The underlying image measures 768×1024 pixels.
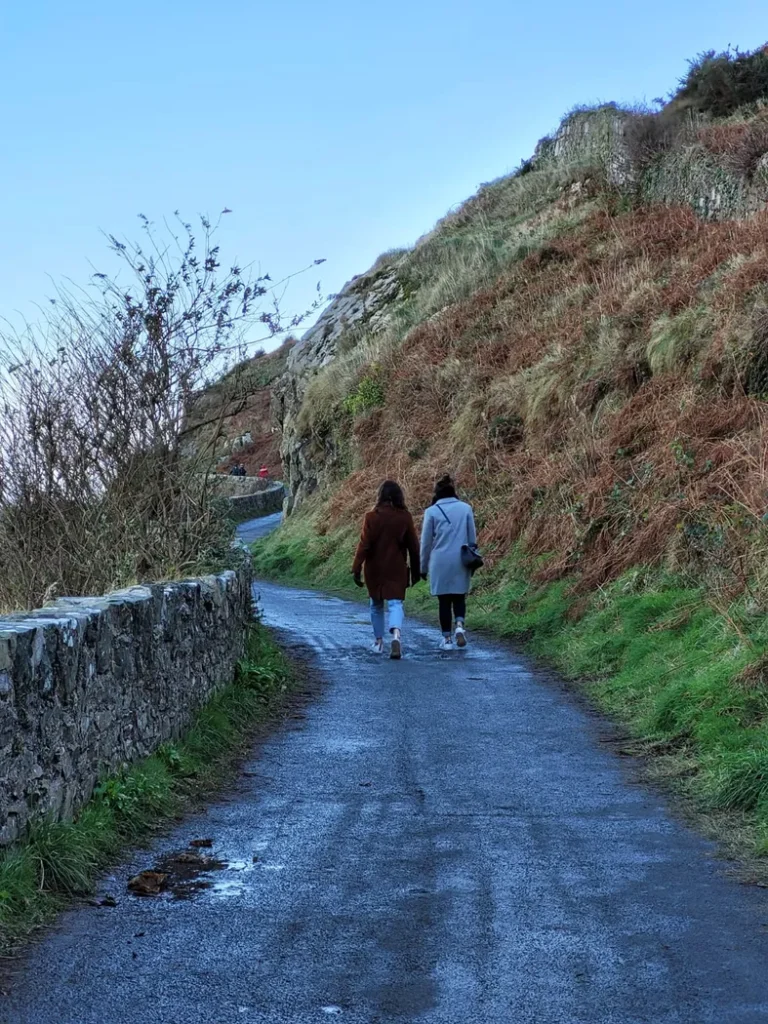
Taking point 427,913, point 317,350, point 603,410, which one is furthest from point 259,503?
point 427,913

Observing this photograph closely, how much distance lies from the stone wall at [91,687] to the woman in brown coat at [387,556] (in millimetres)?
4044

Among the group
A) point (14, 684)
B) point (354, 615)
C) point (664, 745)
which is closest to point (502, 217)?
point (354, 615)

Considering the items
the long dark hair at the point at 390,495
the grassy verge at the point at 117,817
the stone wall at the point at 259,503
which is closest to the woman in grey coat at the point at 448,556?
the long dark hair at the point at 390,495

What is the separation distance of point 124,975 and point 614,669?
7361 mm

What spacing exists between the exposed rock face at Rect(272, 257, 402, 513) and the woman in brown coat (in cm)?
1783

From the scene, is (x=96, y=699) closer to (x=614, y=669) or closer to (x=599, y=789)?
A: (x=599, y=789)

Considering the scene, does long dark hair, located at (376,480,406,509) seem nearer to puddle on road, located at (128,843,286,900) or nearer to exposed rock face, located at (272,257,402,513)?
puddle on road, located at (128,843,286,900)

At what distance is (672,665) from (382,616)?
13.7ft

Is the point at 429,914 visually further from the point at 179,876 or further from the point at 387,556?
the point at 387,556

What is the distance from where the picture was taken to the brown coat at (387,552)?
13.1 metres

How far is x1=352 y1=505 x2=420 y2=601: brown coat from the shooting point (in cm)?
1311

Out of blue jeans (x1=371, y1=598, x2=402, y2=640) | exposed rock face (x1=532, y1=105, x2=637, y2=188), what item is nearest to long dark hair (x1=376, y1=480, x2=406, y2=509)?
blue jeans (x1=371, y1=598, x2=402, y2=640)

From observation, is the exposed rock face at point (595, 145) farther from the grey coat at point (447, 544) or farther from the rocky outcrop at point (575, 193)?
the grey coat at point (447, 544)

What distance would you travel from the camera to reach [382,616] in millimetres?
13094
